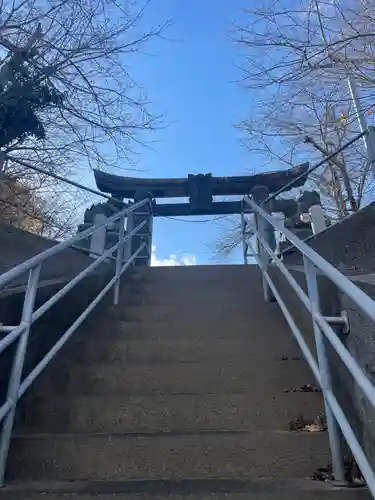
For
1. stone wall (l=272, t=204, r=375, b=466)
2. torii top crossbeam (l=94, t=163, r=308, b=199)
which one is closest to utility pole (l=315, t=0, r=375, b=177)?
stone wall (l=272, t=204, r=375, b=466)

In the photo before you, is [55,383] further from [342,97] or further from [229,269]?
[342,97]

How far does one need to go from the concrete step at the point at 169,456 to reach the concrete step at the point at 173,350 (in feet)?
2.48

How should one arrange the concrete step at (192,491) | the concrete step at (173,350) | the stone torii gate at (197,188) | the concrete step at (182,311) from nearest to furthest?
the concrete step at (192,491) → the concrete step at (173,350) → the concrete step at (182,311) → the stone torii gate at (197,188)

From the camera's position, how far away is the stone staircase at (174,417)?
1.47m

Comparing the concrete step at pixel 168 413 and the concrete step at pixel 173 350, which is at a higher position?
the concrete step at pixel 173 350

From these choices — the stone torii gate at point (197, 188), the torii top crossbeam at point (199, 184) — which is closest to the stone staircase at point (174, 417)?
the stone torii gate at point (197, 188)

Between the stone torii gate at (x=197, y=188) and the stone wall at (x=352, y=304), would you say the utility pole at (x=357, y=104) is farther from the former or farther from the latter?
the stone torii gate at (x=197, y=188)

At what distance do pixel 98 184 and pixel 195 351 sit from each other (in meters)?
5.57

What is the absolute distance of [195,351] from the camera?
2555mm

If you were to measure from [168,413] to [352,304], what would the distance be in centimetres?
106

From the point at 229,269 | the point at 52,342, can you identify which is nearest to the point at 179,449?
the point at 52,342

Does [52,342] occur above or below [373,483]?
above

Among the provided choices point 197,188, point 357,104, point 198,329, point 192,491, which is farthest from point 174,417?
point 197,188

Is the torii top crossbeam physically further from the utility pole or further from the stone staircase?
the stone staircase
